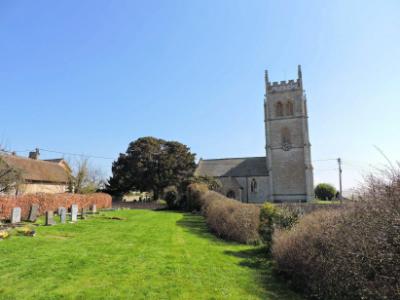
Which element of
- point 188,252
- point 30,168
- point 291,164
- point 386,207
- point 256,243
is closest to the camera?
point 386,207

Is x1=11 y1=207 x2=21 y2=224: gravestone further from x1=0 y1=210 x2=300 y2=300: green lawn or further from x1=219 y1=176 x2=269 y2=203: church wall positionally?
x1=219 y1=176 x2=269 y2=203: church wall

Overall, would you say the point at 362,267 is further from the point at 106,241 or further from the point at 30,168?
the point at 30,168

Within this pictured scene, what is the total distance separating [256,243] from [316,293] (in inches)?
269

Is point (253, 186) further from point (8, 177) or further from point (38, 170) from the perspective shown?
point (8, 177)

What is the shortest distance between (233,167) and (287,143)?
9.56m

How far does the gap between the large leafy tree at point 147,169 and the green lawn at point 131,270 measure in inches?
1352

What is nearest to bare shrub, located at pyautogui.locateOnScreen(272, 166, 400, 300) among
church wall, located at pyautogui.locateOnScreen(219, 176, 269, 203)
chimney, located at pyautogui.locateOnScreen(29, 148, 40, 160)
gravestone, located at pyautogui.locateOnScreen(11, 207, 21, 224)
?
gravestone, located at pyautogui.locateOnScreen(11, 207, 21, 224)

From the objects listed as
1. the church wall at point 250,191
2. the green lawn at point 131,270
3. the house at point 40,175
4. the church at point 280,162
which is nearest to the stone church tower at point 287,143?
the church at point 280,162

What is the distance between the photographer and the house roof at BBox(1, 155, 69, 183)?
1273 inches

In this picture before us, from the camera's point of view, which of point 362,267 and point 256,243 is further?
point 256,243

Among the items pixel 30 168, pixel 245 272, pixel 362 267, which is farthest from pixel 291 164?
pixel 362 267

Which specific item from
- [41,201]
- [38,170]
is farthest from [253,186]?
[41,201]

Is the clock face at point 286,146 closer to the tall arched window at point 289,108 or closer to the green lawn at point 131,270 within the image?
the tall arched window at point 289,108

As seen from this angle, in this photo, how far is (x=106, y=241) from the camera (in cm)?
1173
